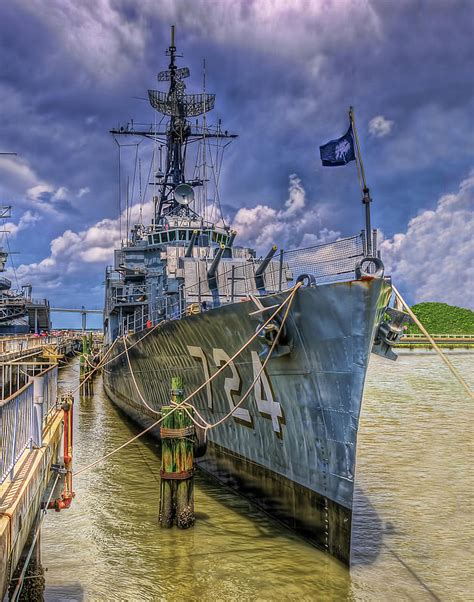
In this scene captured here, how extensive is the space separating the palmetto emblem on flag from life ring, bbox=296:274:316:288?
71.3 inches

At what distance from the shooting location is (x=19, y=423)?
5.59 meters

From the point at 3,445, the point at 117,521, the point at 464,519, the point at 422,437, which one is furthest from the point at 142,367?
the point at 3,445

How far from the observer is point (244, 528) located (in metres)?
7.39

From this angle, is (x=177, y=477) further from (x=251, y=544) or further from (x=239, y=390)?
(x=239, y=390)

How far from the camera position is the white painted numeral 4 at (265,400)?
7.34 m

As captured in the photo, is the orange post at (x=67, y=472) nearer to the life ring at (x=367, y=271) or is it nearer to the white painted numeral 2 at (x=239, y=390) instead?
the white painted numeral 2 at (x=239, y=390)

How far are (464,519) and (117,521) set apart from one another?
16.4ft

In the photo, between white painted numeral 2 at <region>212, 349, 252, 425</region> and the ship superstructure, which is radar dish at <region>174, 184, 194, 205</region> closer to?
white painted numeral 2 at <region>212, 349, 252, 425</region>

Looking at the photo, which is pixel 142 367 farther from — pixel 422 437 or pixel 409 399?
pixel 409 399

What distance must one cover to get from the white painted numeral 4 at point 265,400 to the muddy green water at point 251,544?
1.46 metres

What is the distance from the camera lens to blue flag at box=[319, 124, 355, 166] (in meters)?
7.31

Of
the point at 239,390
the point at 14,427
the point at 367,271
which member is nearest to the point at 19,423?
the point at 14,427

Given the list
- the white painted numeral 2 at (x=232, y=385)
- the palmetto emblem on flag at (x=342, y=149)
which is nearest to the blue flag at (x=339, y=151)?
the palmetto emblem on flag at (x=342, y=149)

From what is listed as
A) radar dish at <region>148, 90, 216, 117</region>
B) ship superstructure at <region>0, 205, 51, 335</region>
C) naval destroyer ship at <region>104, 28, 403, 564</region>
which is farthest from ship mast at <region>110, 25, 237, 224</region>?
ship superstructure at <region>0, 205, 51, 335</region>
